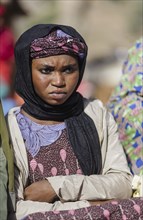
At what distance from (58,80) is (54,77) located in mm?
33

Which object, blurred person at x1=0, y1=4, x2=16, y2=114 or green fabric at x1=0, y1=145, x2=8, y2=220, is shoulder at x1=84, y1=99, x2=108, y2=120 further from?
blurred person at x1=0, y1=4, x2=16, y2=114

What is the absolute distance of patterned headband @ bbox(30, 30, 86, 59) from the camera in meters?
4.31

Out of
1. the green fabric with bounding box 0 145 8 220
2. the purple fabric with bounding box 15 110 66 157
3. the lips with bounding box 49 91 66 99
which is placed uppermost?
the lips with bounding box 49 91 66 99

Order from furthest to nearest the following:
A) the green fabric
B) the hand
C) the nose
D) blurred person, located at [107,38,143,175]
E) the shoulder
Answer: blurred person, located at [107,38,143,175]
the shoulder
the nose
the hand
the green fabric

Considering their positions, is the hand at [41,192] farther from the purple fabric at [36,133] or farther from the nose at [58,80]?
the nose at [58,80]

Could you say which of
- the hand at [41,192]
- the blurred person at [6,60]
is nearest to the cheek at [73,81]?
the hand at [41,192]

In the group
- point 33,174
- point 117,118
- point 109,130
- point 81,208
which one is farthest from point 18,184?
point 117,118

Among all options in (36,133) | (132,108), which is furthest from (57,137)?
(132,108)

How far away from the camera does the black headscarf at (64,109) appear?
14.3ft

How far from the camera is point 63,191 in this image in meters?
4.24

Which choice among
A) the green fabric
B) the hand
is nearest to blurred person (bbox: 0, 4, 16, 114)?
the hand

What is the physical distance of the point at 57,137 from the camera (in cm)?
446

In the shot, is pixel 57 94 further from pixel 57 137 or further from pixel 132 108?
pixel 132 108

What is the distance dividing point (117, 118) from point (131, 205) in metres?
1.29
